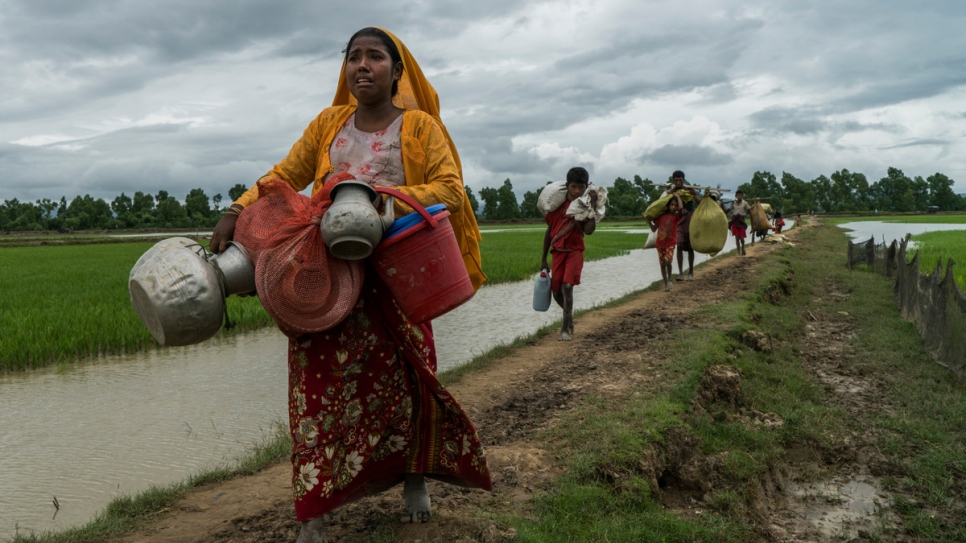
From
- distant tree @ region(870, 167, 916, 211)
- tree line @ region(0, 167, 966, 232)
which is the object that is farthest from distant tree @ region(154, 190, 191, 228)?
distant tree @ region(870, 167, 916, 211)

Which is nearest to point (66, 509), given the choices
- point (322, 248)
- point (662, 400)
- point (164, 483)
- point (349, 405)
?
point (164, 483)

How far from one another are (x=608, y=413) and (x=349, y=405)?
2126 millimetres

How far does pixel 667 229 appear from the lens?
9805 mm

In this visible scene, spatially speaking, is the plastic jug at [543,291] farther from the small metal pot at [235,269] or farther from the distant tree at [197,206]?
the distant tree at [197,206]

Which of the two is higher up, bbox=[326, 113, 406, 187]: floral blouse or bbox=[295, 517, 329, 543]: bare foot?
bbox=[326, 113, 406, 187]: floral blouse

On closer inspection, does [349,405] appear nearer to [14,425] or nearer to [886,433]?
[886,433]

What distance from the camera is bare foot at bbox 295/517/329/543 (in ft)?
7.48

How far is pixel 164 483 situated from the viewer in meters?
3.68

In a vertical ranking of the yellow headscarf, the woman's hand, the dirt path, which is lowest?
the dirt path

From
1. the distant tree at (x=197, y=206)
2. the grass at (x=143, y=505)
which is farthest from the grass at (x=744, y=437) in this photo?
the distant tree at (x=197, y=206)

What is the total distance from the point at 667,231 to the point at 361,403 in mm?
8159

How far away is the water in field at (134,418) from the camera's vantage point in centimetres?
366

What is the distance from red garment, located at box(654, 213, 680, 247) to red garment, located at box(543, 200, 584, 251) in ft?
11.8

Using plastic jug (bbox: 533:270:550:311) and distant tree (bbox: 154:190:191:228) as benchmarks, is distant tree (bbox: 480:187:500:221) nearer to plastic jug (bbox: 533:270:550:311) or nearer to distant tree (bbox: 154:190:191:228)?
distant tree (bbox: 154:190:191:228)
